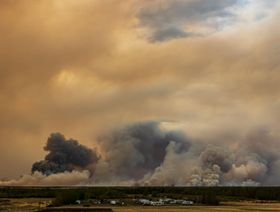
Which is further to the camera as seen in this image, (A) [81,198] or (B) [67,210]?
(A) [81,198]

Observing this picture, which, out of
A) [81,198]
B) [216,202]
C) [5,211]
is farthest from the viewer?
[81,198]

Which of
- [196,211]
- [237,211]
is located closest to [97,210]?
[196,211]

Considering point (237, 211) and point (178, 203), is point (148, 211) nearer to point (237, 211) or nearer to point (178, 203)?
point (237, 211)

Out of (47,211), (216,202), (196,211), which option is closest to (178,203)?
(216,202)

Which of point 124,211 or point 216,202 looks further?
point 216,202

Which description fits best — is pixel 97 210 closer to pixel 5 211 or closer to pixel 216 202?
pixel 5 211

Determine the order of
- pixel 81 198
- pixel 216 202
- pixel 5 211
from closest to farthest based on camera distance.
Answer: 1. pixel 5 211
2. pixel 216 202
3. pixel 81 198

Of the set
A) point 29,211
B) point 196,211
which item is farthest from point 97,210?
point 196,211
